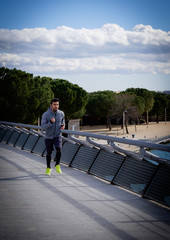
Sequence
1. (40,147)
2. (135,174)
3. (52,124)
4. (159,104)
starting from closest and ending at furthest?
(135,174)
(52,124)
(40,147)
(159,104)

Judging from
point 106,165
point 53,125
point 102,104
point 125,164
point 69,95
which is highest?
point 69,95

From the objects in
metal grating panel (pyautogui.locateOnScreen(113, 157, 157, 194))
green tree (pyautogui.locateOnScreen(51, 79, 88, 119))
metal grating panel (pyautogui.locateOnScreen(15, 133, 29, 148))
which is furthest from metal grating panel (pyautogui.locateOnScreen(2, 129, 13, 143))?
green tree (pyautogui.locateOnScreen(51, 79, 88, 119))

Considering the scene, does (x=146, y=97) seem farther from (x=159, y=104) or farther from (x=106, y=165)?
(x=106, y=165)

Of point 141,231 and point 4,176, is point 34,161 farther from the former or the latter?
point 141,231

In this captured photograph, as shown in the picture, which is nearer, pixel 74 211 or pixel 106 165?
pixel 74 211

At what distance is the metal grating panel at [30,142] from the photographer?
12.2 m

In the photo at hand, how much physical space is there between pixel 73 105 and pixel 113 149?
56.7 m

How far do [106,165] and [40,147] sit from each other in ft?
15.9

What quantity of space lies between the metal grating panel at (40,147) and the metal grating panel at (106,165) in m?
3.86

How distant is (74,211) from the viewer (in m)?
4.77

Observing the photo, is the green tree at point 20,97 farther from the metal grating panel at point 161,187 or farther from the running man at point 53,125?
the metal grating panel at point 161,187

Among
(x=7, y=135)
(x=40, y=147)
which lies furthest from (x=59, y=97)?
(x=40, y=147)

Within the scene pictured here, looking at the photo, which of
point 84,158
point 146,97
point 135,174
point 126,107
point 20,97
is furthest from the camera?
point 146,97

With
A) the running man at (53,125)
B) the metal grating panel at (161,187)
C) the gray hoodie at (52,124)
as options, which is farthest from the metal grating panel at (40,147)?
the metal grating panel at (161,187)
